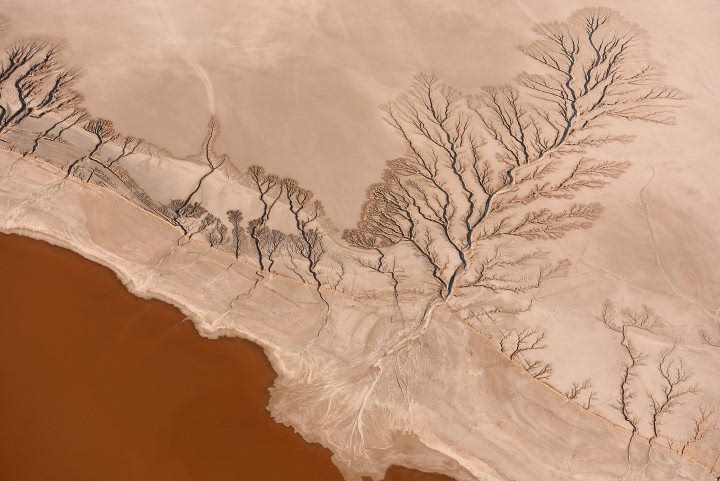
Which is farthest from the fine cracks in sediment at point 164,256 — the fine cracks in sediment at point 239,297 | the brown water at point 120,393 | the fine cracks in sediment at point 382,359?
the fine cracks in sediment at point 382,359

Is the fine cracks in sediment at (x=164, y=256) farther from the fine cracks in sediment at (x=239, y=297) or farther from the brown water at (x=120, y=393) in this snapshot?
the fine cracks in sediment at (x=239, y=297)

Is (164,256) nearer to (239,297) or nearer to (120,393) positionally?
(239,297)

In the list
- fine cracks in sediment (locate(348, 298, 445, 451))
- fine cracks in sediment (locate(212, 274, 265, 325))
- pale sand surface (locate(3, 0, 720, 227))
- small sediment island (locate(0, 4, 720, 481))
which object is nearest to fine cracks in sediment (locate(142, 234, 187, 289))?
small sediment island (locate(0, 4, 720, 481))

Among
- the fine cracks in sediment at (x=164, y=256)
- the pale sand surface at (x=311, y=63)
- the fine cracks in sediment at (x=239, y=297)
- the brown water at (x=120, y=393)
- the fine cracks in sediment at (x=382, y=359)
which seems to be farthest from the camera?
the pale sand surface at (x=311, y=63)

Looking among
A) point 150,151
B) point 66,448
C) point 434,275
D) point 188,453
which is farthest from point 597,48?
point 66,448

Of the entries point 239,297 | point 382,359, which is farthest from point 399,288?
point 239,297
